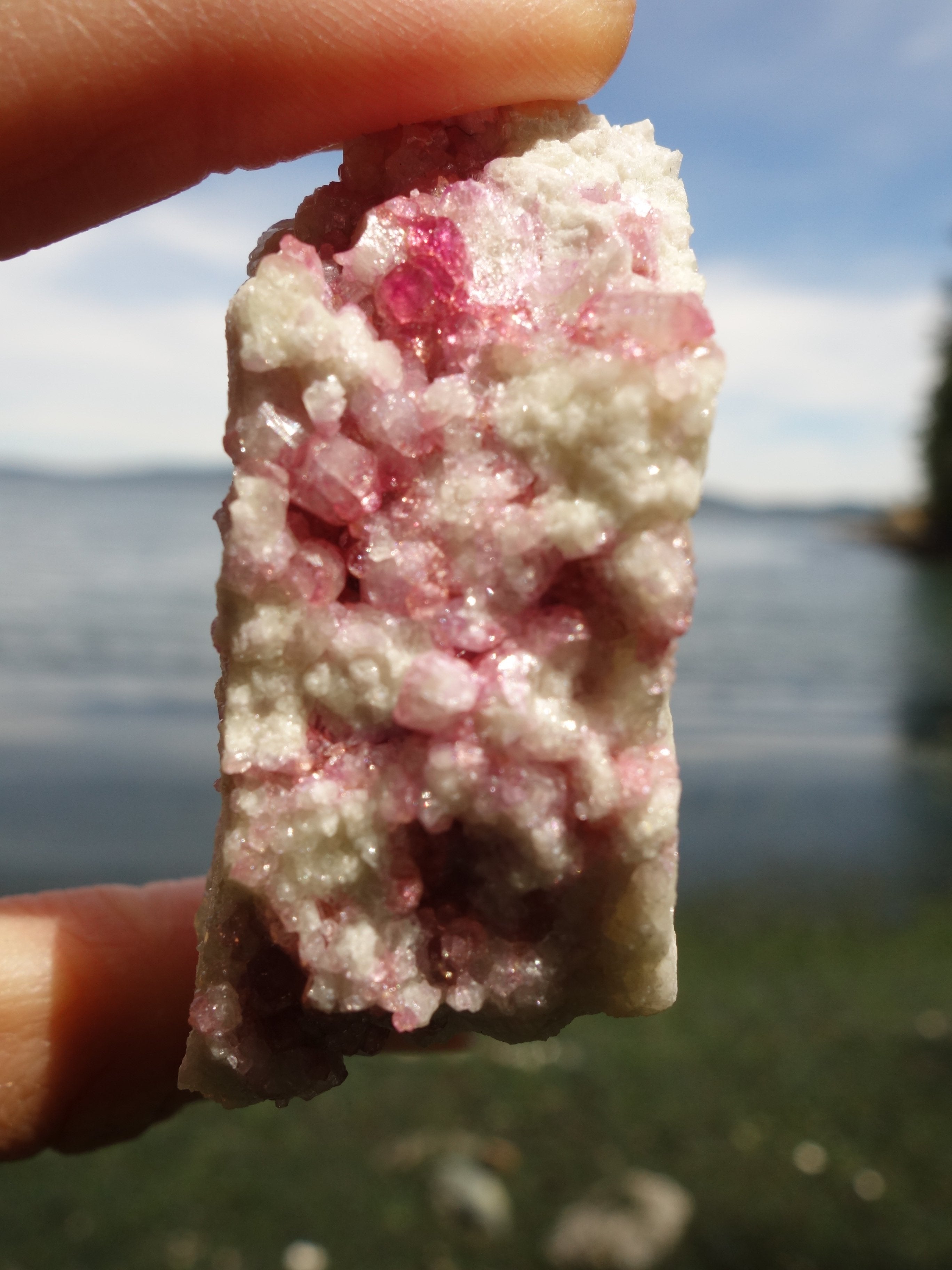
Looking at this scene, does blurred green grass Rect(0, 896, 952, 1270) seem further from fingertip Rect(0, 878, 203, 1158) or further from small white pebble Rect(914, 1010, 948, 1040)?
fingertip Rect(0, 878, 203, 1158)

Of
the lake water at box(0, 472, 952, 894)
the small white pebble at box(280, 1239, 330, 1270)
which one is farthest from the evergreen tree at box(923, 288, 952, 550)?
the small white pebble at box(280, 1239, 330, 1270)

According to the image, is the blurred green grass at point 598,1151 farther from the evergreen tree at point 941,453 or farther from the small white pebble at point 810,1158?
the evergreen tree at point 941,453

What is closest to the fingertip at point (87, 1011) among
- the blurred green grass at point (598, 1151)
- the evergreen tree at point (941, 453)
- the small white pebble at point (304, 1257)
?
the small white pebble at point (304, 1257)

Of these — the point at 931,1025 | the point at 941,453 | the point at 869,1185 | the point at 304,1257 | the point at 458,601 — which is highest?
the point at 941,453

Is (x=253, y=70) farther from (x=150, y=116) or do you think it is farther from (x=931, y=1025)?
(x=931, y=1025)

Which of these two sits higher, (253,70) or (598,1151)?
(253,70)

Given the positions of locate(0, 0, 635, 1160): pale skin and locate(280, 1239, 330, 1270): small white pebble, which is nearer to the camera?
locate(0, 0, 635, 1160): pale skin

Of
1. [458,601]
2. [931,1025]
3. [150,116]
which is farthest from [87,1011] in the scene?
[931,1025]
